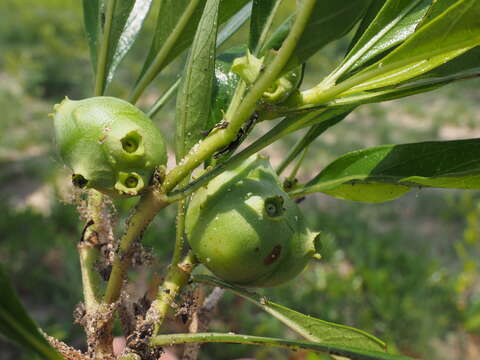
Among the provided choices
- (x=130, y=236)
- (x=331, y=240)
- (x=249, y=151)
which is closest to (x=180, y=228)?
(x=130, y=236)

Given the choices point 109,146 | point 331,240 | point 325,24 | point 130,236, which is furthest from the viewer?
point 331,240

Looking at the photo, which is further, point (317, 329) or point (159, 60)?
point (159, 60)

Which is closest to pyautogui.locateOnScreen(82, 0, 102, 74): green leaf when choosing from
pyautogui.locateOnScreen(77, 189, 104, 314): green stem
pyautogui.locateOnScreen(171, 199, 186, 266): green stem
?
pyautogui.locateOnScreen(77, 189, 104, 314): green stem

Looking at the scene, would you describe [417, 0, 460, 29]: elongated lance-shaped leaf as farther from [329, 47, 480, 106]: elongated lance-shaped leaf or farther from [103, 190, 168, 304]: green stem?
[103, 190, 168, 304]: green stem

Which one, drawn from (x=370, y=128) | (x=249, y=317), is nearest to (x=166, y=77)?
(x=370, y=128)

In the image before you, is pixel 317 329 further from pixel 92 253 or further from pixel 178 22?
pixel 178 22

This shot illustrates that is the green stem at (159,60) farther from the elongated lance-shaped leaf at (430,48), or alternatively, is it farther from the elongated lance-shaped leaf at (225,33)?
the elongated lance-shaped leaf at (430,48)
